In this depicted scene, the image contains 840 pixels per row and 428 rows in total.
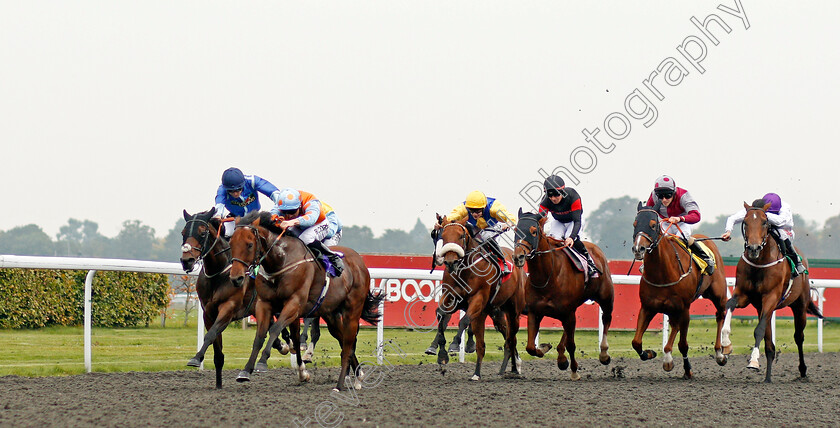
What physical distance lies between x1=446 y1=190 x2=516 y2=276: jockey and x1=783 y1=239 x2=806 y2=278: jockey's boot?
2623mm

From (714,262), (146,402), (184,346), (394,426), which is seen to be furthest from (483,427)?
(184,346)

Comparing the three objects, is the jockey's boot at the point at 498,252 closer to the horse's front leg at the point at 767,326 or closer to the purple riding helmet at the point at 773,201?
the horse's front leg at the point at 767,326

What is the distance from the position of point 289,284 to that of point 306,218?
56 cm

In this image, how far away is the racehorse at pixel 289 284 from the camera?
6.15 metres

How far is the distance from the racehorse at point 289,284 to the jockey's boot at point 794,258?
161 inches

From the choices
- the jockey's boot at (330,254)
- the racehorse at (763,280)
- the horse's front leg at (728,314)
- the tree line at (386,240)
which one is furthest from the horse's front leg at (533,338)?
the tree line at (386,240)

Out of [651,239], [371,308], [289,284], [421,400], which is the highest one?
[651,239]

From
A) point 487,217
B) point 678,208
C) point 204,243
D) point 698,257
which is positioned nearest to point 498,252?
point 487,217

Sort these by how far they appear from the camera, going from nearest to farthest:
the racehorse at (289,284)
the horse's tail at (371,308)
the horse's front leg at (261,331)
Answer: the horse's front leg at (261,331) < the racehorse at (289,284) < the horse's tail at (371,308)

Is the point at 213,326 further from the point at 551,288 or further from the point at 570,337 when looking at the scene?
the point at 570,337

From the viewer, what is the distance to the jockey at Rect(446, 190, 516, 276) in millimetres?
7965

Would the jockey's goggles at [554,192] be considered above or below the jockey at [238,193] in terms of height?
above

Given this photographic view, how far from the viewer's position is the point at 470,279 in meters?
7.68

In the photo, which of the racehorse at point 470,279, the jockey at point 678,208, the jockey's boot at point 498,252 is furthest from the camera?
the jockey at point 678,208
